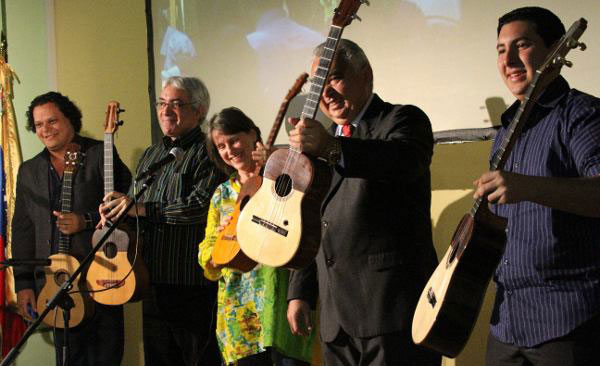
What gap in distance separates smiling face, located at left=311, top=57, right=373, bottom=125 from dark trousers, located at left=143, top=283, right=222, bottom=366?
1.51 metres

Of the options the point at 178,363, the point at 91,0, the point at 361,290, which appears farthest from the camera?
the point at 91,0

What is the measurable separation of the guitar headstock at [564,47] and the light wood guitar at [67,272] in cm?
284

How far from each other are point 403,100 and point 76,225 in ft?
6.34

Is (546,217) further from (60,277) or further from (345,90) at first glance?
(60,277)

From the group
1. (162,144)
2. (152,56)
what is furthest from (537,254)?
(152,56)

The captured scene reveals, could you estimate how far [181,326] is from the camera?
3537 millimetres

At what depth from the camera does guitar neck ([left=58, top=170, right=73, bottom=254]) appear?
405cm

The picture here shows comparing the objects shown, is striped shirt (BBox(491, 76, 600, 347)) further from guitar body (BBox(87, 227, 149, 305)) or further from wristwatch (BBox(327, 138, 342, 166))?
guitar body (BBox(87, 227, 149, 305))

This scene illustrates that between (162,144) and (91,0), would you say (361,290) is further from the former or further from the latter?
(91,0)

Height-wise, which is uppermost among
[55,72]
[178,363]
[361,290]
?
[55,72]

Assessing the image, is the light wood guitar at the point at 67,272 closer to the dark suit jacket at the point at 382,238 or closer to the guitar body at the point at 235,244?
the guitar body at the point at 235,244

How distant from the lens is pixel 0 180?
15.9 feet

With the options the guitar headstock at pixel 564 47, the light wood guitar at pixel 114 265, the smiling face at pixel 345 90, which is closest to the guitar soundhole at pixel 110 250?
the light wood guitar at pixel 114 265

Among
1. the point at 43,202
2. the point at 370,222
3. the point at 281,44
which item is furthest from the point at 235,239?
the point at 43,202
